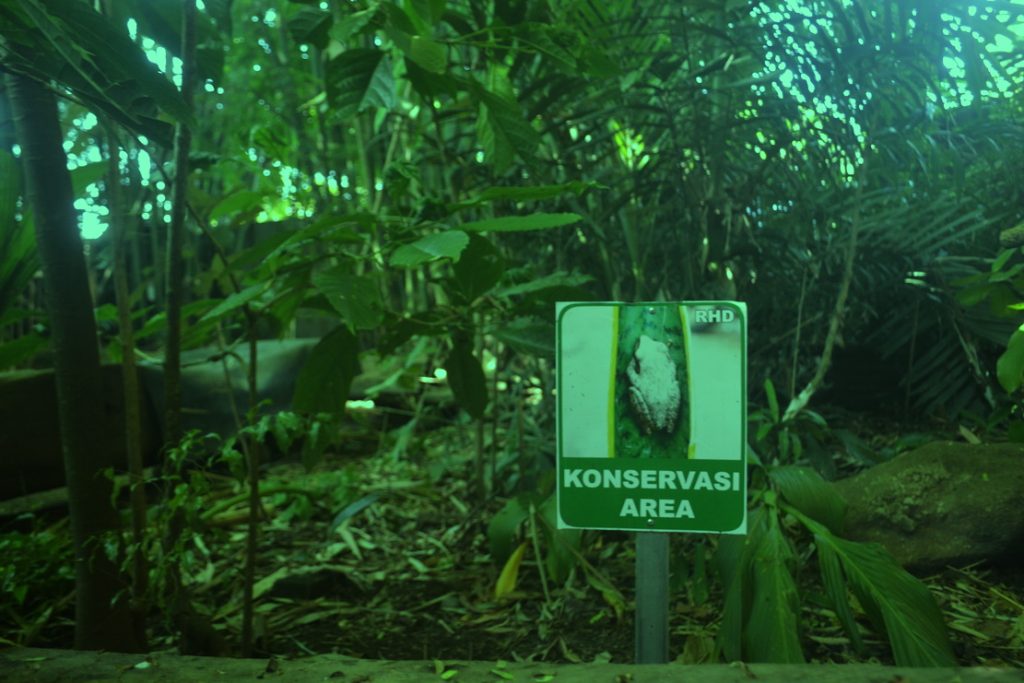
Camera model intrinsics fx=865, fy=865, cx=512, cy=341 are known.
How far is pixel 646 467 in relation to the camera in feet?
4.31

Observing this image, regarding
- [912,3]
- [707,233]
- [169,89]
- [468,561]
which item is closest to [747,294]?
[707,233]

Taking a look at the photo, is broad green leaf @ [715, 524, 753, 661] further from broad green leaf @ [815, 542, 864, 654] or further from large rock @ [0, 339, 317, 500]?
large rock @ [0, 339, 317, 500]

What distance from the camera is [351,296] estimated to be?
1552mm

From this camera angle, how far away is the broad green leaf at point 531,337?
1.91 meters

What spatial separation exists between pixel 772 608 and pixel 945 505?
26.6 inches

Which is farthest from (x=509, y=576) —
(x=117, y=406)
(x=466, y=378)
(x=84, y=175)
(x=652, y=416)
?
(x=117, y=406)

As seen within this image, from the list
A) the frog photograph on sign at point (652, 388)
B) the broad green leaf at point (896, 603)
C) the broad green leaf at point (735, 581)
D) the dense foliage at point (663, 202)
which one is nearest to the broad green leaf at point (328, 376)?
the dense foliage at point (663, 202)

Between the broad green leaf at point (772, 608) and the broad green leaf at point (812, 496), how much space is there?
0.34 feet

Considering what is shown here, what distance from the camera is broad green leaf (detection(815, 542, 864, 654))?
1.64m

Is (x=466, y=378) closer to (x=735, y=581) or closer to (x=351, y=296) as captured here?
(x=351, y=296)

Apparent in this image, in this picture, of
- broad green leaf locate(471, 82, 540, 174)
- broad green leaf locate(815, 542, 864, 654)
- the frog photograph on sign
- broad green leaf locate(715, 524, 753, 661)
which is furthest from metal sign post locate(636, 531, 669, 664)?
broad green leaf locate(471, 82, 540, 174)

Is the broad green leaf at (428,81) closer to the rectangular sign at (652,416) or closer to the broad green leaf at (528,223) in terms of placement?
the broad green leaf at (528,223)

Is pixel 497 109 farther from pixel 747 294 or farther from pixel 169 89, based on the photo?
pixel 747 294

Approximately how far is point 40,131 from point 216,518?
148 centimetres
